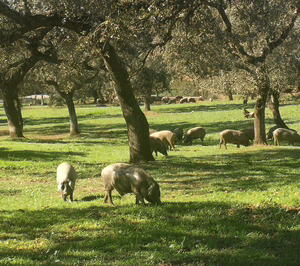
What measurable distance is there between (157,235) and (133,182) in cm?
279

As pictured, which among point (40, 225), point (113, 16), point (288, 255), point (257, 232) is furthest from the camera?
point (113, 16)

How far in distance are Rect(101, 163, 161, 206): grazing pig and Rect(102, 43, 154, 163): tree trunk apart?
831 cm

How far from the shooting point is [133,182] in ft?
38.5

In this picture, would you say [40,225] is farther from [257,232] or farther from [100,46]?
[100,46]

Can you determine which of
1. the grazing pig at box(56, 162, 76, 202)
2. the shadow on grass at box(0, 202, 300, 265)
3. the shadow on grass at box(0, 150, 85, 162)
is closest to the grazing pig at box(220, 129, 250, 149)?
the shadow on grass at box(0, 150, 85, 162)

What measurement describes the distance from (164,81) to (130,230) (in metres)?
44.3

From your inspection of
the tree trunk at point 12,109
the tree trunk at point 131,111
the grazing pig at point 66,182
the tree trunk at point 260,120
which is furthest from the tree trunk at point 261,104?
the tree trunk at point 12,109

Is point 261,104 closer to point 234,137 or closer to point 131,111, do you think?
point 234,137

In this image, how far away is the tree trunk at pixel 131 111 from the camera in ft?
66.3

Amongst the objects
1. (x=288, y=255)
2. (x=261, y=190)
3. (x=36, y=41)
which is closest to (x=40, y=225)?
(x=288, y=255)

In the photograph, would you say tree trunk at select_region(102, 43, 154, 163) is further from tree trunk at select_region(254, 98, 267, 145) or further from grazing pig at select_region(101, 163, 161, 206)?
tree trunk at select_region(254, 98, 267, 145)

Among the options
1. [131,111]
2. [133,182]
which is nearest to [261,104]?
[131,111]

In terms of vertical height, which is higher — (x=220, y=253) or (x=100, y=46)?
(x=100, y=46)

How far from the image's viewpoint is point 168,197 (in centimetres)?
1391
